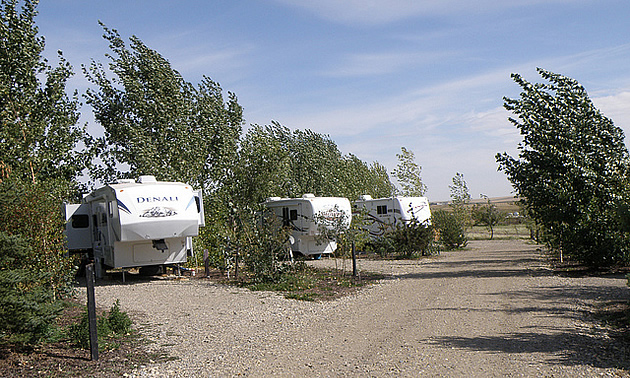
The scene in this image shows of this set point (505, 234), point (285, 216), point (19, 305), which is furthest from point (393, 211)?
point (505, 234)

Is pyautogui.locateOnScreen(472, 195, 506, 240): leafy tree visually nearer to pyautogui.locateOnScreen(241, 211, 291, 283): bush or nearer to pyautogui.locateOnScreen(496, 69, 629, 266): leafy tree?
pyautogui.locateOnScreen(496, 69, 629, 266): leafy tree

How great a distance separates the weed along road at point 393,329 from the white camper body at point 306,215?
696 centimetres

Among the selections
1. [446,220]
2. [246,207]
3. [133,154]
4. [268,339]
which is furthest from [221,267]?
[446,220]

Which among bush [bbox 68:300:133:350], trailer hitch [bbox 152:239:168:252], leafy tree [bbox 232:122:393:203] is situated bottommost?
bush [bbox 68:300:133:350]

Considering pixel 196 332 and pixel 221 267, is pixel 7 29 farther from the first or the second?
pixel 196 332

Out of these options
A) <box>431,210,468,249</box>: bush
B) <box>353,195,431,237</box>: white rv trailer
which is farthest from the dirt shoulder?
<box>431,210,468,249</box>: bush

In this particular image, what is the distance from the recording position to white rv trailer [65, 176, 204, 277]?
47.8 ft

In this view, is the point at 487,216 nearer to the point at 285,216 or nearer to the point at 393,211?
the point at 393,211

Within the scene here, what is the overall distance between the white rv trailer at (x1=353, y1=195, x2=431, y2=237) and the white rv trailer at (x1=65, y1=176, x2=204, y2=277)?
1184 cm

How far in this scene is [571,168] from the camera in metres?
15.3

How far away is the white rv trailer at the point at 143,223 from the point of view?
14570mm

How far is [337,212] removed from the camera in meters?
20.8

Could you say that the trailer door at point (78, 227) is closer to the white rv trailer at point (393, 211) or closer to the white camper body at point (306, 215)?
the white camper body at point (306, 215)

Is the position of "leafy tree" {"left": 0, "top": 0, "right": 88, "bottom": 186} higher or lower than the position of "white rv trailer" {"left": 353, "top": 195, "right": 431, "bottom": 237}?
higher
